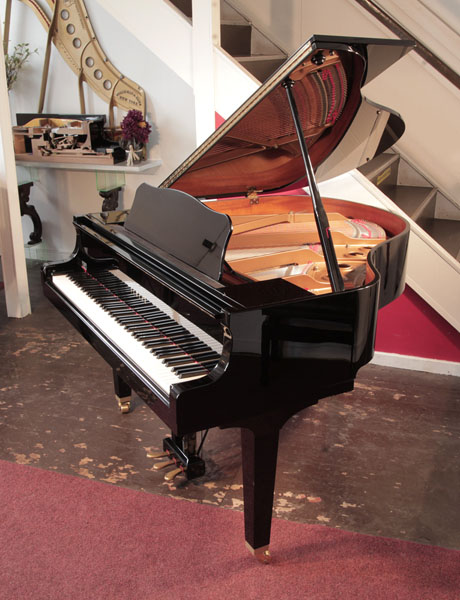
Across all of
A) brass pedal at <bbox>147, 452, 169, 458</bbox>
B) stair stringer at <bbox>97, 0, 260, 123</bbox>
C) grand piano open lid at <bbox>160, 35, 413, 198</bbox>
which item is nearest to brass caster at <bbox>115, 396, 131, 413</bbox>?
brass pedal at <bbox>147, 452, 169, 458</bbox>

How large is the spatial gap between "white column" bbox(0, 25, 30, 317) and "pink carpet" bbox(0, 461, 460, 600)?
216 centimetres

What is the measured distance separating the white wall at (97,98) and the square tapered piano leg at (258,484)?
338 cm

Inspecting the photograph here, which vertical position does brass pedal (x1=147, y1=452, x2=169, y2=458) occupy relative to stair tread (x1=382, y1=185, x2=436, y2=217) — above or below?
below

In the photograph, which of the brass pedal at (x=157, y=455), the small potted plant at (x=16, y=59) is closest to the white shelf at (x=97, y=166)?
the small potted plant at (x=16, y=59)

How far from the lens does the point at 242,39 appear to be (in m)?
4.76

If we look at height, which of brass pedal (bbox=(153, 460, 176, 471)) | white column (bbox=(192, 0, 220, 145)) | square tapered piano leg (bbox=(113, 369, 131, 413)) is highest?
white column (bbox=(192, 0, 220, 145))

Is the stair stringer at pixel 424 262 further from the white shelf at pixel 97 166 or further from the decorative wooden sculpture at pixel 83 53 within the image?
the decorative wooden sculpture at pixel 83 53

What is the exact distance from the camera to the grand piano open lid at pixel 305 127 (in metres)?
2.08

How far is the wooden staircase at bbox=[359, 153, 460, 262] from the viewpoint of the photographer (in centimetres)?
398

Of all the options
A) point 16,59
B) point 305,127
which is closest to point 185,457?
point 305,127

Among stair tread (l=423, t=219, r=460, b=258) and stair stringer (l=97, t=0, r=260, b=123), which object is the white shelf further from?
stair tread (l=423, t=219, r=460, b=258)

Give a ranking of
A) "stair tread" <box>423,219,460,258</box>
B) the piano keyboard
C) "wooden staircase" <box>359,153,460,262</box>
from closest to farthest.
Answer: the piano keyboard
"stair tread" <box>423,219,460,258</box>
"wooden staircase" <box>359,153,460,262</box>

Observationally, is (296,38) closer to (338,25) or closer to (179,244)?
(338,25)

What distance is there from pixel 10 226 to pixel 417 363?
2.87m
